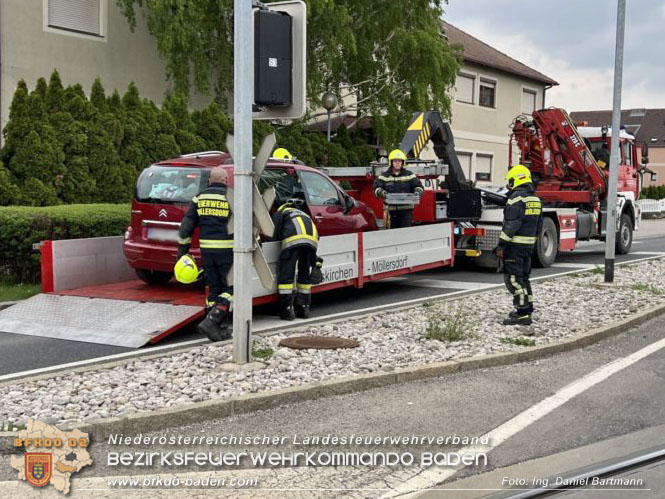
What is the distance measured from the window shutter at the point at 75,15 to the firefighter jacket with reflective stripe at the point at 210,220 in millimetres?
12283

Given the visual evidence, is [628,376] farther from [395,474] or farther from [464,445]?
[395,474]

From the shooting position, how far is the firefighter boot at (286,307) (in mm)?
9250

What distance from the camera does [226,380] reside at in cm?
635

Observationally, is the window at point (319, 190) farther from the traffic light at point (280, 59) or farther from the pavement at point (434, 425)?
the pavement at point (434, 425)

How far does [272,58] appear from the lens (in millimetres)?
6473

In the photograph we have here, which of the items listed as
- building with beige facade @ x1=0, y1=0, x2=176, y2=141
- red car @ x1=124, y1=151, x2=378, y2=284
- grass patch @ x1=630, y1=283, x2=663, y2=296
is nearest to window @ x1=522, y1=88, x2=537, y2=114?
building with beige facade @ x1=0, y1=0, x2=176, y2=141

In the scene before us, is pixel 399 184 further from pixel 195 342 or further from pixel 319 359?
pixel 319 359

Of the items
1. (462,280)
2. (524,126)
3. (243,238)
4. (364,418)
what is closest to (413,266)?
(462,280)

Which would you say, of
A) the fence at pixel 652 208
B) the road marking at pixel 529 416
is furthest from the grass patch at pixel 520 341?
the fence at pixel 652 208

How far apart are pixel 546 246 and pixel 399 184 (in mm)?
4972

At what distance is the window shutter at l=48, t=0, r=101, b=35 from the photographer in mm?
18203

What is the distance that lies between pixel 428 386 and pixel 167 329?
2927mm

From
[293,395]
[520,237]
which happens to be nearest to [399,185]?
[520,237]

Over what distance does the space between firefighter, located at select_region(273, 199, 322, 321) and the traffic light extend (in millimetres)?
2540
